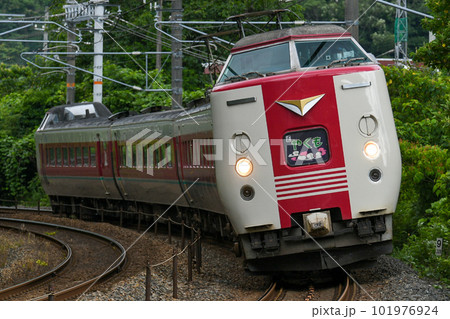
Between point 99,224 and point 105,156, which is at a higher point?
point 105,156

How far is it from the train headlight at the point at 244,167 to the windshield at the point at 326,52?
1.71 metres

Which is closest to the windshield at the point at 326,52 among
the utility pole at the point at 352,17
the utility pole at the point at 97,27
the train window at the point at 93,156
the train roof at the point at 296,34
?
the train roof at the point at 296,34

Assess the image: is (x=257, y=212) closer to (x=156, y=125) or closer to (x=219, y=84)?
(x=219, y=84)

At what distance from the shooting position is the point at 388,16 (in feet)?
194

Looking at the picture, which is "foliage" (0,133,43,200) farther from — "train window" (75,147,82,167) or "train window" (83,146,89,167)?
"train window" (83,146,89,167)

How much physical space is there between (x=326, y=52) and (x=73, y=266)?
645 cm

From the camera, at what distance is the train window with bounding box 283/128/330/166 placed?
1127 centimetres

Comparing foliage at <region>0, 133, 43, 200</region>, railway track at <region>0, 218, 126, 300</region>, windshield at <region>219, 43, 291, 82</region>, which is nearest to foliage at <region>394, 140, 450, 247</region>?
windshield at <region>219, 43, 291, 82</region>

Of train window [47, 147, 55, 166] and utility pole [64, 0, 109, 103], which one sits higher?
utility pole [64, 0, 109, 103]

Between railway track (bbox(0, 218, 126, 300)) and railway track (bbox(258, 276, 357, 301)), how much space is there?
2.55m

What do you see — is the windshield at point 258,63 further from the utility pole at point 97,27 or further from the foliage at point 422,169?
the utility pole at point 97,27

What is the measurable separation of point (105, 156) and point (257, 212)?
13268 mm

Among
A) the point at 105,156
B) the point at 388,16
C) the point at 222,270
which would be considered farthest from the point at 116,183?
the point at 388,16

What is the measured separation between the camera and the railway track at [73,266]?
40.5 feet
